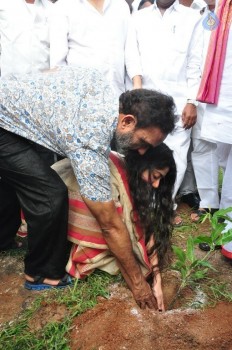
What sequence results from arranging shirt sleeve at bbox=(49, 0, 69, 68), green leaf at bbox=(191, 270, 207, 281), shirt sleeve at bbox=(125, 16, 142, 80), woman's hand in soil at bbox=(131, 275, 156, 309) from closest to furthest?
woman's hand in soil at bbox=(131, 275, 156, 309), green leaf at bbox=(191, 270, 207, 281), shirt sleeve at bbox=(49, 0, 69, 68), shirt sleeve at bbox=(125, 16, 142, 80)

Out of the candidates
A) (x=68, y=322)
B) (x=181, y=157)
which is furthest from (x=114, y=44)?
(x=68, y=322)

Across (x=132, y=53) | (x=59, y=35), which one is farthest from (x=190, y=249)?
(x=59, y=35)

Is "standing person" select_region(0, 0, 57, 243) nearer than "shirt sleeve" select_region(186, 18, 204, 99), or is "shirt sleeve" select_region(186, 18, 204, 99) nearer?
"standing person" select_region(0, 0, 57, 243)

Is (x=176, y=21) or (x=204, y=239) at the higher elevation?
(x=176, y=21)

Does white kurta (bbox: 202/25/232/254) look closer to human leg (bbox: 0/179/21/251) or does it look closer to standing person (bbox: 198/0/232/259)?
standing person (bbox: 198/0/232/259)

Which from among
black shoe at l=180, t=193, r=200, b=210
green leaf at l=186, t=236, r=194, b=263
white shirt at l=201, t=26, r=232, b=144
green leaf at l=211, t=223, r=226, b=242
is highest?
white shirt at l=201, t=26, r=232, b=144

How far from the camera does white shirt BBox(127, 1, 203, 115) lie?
323cm

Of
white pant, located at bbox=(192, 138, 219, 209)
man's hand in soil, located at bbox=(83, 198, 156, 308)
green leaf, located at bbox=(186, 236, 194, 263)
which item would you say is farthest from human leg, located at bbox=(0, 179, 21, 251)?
white pant, located at bbox=(192, 138, 219, 209)

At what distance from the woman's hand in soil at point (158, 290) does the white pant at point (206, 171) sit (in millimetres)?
1236

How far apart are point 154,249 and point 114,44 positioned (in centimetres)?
158

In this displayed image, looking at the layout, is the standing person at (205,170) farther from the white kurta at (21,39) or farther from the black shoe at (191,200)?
the white kurta at (21,39)

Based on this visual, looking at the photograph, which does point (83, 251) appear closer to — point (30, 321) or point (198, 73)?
point (30, 321)

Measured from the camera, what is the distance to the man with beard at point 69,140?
197 cm

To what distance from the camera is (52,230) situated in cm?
228
